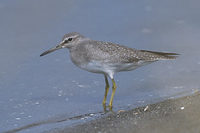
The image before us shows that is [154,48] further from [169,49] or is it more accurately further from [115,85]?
[115,85]

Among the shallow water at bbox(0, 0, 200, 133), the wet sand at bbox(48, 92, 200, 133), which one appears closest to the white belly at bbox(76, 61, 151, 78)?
the shallow water at bbox(0, 0, 200, 133)

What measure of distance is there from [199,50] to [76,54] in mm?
3701

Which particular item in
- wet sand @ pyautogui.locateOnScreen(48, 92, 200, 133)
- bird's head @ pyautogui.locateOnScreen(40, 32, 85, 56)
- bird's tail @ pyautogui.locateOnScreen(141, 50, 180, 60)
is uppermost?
bird's head @ pyautogui.locateOnScreen(40, 32, 85, 56)

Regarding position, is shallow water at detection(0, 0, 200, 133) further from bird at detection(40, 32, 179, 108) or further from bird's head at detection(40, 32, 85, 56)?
bird's head at detection(40, 32, 85, 56)

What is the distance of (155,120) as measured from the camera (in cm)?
752

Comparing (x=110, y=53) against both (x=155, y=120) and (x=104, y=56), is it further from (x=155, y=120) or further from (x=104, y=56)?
(x=155, y=120)

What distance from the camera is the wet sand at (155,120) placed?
7003mm

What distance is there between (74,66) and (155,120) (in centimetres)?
436

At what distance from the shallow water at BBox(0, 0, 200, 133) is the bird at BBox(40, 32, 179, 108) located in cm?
66

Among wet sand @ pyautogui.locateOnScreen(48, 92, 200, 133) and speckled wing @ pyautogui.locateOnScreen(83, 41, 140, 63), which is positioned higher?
speckled wing @ pyautogui.locateOnScreen(83, 41, 140, 63)

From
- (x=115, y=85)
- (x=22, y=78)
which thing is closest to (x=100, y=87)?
(x=115, y=85)

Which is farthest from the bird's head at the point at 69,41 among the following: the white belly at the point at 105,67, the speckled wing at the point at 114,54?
the white belly at the point at 105,67

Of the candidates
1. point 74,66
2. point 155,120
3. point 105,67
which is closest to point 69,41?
point 105,67

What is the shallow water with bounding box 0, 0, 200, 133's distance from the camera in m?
9.59
